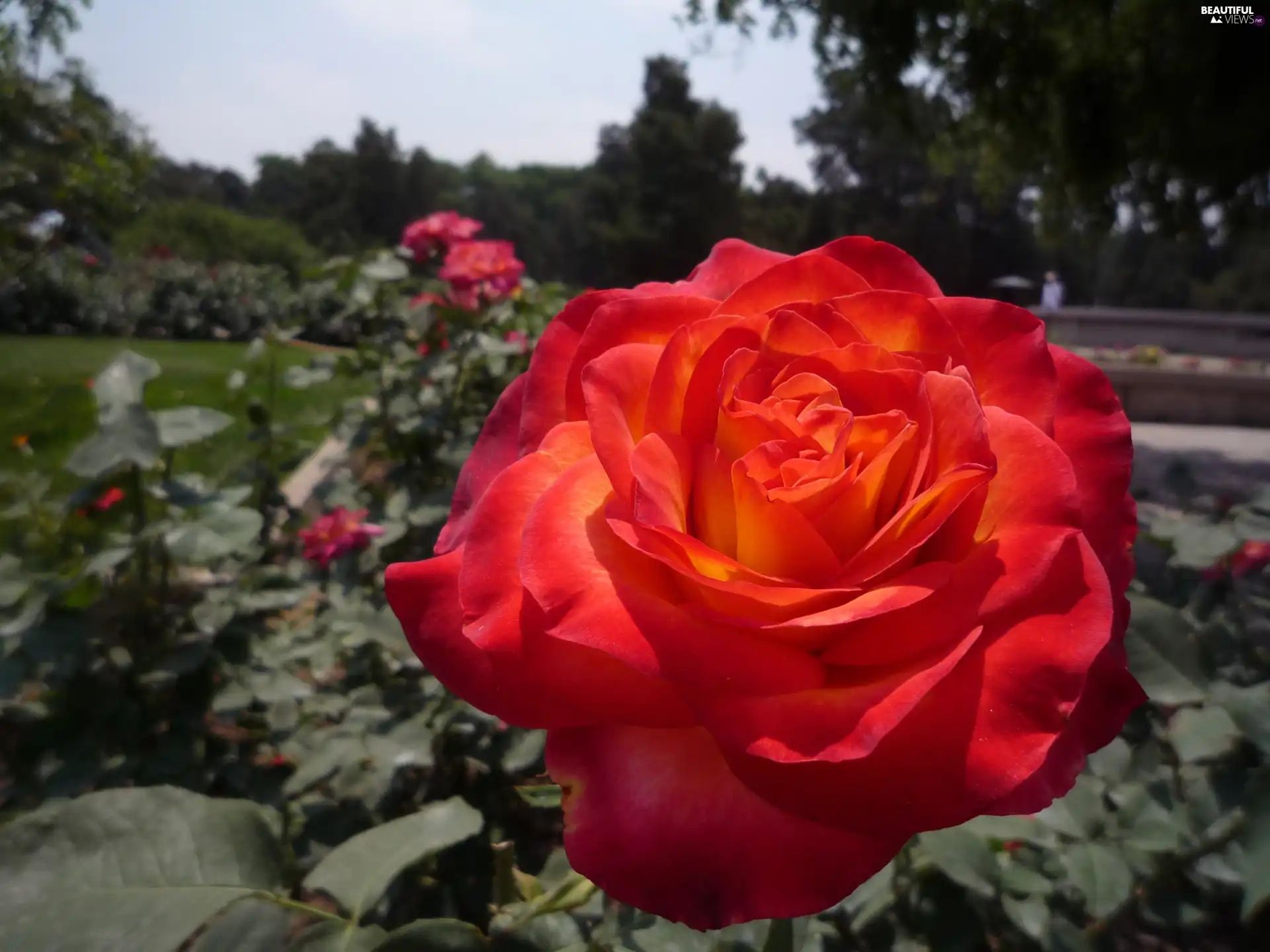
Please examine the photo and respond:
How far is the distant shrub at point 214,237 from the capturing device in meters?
21.2

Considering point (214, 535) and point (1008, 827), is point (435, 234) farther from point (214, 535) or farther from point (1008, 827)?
point (1008, 827)

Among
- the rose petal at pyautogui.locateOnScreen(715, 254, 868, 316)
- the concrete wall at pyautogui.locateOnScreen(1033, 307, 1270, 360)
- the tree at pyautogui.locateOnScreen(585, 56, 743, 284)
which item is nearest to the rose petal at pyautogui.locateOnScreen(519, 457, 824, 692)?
the rose petal at pyautogui.locateOnScreen(715, 254, 868, 316)

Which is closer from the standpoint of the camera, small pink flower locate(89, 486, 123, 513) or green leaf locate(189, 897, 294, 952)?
green leaf locate(189, 897, 294, 952)

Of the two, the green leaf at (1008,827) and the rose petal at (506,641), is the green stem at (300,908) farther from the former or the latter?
the green leaf at (1008,827)

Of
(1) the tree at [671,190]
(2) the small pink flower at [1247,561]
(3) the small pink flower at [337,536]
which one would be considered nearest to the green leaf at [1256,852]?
(2) the small pink flower at [1247,561]

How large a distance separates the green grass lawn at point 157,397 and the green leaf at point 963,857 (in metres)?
1.01

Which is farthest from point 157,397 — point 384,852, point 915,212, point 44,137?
point 915,212

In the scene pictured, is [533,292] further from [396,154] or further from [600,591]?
[396,154]

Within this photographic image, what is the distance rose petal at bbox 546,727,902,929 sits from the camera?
29 centimetres

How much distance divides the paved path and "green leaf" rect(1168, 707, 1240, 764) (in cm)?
411

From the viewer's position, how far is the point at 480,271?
200 cm

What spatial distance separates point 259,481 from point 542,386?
1508 millimetres

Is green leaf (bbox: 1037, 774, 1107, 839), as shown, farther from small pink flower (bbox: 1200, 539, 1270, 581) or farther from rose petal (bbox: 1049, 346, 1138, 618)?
small pink flower (bbox: 1200, 539, 1270, 581)

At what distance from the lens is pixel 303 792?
1.15 meters
